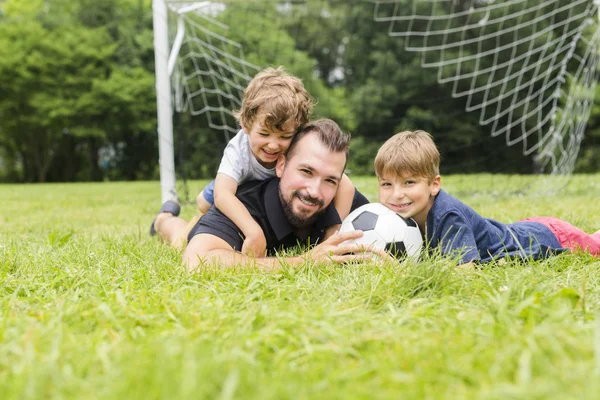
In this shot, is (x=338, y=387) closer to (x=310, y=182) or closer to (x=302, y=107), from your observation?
(x=310, y=182)

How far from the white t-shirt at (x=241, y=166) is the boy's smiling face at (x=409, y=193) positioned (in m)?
0.68

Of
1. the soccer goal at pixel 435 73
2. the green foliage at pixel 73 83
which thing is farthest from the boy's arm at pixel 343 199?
the green foliage at pixel 73 83

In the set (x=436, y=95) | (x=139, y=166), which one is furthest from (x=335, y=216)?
(x=139, y=166)

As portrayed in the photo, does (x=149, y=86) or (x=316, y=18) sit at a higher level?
(x=316, y=18)

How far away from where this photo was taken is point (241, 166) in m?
2.94

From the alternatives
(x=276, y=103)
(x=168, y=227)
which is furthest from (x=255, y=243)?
(x=168, y=227)

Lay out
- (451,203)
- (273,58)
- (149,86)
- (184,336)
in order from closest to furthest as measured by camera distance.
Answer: (184,336) → (451,203) → (273,58) → (149,86)

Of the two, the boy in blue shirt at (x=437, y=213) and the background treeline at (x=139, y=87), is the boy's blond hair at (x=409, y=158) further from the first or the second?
the background treeline at (x=139, y=87)

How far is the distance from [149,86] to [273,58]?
300 inches

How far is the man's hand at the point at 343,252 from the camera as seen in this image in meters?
2.30

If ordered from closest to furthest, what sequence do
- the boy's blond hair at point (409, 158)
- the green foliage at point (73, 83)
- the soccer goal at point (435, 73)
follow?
the boy's blond hair at point (409, 158) → the soccer goal at point (435, 73) → the green foliage at point (73, 83)

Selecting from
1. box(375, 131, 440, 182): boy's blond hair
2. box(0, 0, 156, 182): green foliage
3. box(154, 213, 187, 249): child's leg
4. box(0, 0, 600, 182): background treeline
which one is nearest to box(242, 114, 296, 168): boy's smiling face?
box(375, 131, 440, 182): boy's blond hair

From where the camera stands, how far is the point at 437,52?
17.3 metres

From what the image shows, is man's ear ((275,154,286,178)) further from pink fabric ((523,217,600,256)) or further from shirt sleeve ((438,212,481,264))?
pink fabric ((523,217,600,256))
